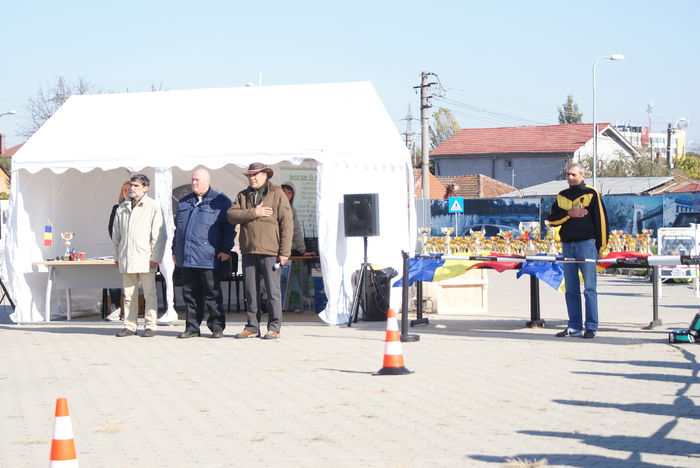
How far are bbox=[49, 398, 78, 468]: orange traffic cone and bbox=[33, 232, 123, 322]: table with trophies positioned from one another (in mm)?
10382

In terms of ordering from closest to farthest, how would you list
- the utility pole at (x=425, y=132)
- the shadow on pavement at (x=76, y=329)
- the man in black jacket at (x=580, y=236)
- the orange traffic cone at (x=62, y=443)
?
1. the orange traffic cone at (x=62, y=443)
2. the man in black jacket at (x=580, y=236)
3. the shadow on pavement at (x=76, y=329)
4. the utility pole at (x=425, y=132)

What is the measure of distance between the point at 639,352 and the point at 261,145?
5.93 m

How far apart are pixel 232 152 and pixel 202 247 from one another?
2.17 meters

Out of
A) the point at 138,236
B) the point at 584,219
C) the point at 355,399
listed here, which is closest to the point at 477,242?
the point at 584,219

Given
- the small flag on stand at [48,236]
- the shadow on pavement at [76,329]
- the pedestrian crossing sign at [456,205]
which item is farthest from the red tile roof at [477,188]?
the shadow on pavement at [76,329]

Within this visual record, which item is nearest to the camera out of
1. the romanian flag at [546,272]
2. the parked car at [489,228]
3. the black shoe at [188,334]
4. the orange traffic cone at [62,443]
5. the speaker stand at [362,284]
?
the orange traffic cone at [62,443]

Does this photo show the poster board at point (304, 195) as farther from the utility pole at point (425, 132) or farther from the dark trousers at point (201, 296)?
the utility pole at point (425, 132)

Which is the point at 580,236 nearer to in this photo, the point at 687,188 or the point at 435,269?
the point at 435,269

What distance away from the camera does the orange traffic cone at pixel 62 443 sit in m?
4.99

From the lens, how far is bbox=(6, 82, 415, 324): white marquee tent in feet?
48.1

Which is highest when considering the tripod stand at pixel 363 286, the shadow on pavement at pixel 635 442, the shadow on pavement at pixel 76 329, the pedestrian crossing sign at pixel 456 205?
the pedestrian crossing sign at pixel 456 205

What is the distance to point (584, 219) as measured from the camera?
12.6m

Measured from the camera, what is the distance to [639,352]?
1135 centimetres

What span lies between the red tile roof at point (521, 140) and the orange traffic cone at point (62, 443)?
72.1 metres
